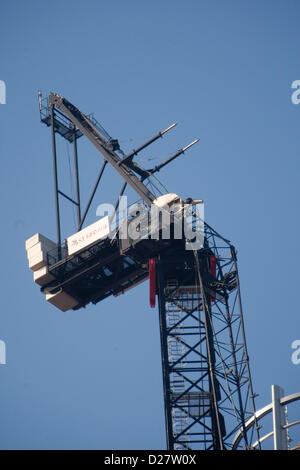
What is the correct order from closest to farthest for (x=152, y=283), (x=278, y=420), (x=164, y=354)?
(x=278, y=420), (x=164, y=354), (x=152, y=283)

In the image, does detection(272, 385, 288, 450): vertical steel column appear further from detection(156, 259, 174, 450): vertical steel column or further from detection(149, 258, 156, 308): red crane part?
detection(149, 258, 156, 308): red crane part

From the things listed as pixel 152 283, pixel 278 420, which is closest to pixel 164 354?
pixel 152 283

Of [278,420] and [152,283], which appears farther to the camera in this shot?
[152,283]

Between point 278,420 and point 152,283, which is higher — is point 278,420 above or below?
below

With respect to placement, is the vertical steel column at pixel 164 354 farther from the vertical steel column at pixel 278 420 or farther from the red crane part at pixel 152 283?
the vertical steel column at pixel 278 420

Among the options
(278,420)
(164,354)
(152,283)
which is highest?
(152,283)

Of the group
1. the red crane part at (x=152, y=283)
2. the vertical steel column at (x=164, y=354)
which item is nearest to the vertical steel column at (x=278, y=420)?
the vertical steel column at (x=164, y=354)

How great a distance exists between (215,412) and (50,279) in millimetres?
15007

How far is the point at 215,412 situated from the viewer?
200 ft

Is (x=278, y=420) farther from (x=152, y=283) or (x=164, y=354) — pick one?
(x=152, y=283)

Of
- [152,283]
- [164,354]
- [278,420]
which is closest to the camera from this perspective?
[278,420]

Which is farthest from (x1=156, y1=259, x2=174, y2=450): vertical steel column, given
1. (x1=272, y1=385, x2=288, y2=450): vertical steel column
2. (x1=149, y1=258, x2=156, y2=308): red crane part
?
(x1=272, y1=385, x2=288, y2=450): vertical steel column
